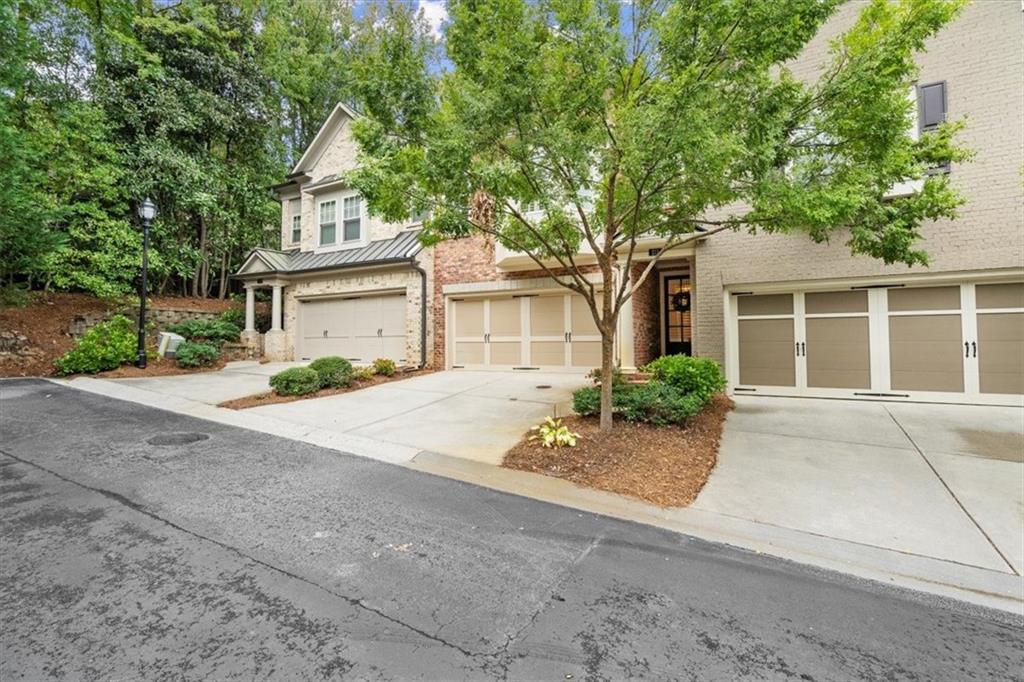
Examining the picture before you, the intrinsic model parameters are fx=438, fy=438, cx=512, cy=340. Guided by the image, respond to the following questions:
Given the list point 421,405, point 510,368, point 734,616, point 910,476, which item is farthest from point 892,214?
point 510,368

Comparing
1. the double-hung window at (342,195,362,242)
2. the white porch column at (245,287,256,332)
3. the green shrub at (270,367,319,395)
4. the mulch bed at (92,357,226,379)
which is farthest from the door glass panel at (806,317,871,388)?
the white porch column at (245,287,256,332)

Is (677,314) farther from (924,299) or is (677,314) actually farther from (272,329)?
(272,329)

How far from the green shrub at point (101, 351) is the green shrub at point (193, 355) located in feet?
3.18

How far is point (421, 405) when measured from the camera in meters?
8.01

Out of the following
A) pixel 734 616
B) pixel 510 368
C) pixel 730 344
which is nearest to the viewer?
pixel 734 616

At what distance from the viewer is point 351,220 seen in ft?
48.6

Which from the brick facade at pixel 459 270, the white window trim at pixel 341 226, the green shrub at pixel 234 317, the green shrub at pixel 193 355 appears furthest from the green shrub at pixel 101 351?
the brick facade at pixel 459 270

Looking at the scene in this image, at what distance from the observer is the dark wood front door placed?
467 inches

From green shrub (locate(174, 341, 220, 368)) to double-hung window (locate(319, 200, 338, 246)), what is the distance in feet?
16.9

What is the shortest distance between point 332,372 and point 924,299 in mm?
11807

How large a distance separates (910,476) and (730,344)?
5017mm

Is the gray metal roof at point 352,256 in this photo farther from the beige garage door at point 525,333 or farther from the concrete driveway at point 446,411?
the concrete driveway at point 446,411

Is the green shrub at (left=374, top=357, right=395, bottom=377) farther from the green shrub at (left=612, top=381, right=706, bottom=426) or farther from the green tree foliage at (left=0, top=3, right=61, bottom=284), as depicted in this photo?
the green tree foliage at (left=0, top=3, right=61, bottom=284)

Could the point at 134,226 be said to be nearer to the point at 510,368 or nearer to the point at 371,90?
the point at 510,368
